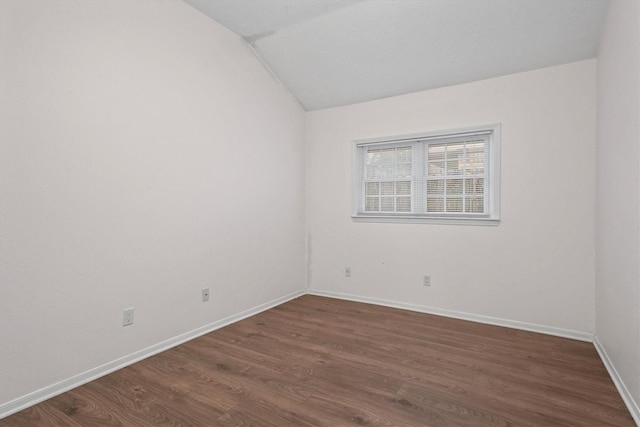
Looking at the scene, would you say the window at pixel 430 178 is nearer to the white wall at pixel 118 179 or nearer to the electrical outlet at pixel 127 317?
the white wall at pixel 118 179

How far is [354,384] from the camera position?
2.10 meters

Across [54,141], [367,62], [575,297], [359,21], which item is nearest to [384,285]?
[575,297]

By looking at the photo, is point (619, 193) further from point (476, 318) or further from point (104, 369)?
point (104, 369)

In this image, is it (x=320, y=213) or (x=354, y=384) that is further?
(x=320, y=213)

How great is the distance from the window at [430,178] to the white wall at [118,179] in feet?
4.40

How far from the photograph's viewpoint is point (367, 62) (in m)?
3.40

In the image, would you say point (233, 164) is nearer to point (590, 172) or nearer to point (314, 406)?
point (314, 406)

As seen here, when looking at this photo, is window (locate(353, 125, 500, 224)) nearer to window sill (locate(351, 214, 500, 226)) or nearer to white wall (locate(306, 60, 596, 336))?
window sill (locate(351, 214, 500, 226))

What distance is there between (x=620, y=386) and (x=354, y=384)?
1617 mm

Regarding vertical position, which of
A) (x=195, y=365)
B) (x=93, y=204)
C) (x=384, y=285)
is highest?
(x=93, y=204)

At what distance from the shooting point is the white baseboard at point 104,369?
1830mm

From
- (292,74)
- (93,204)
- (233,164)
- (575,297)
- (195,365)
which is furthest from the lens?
(292,74)

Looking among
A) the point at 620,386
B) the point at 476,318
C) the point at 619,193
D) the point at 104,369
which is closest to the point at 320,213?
the point at 476,318

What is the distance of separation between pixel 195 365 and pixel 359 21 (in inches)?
125
